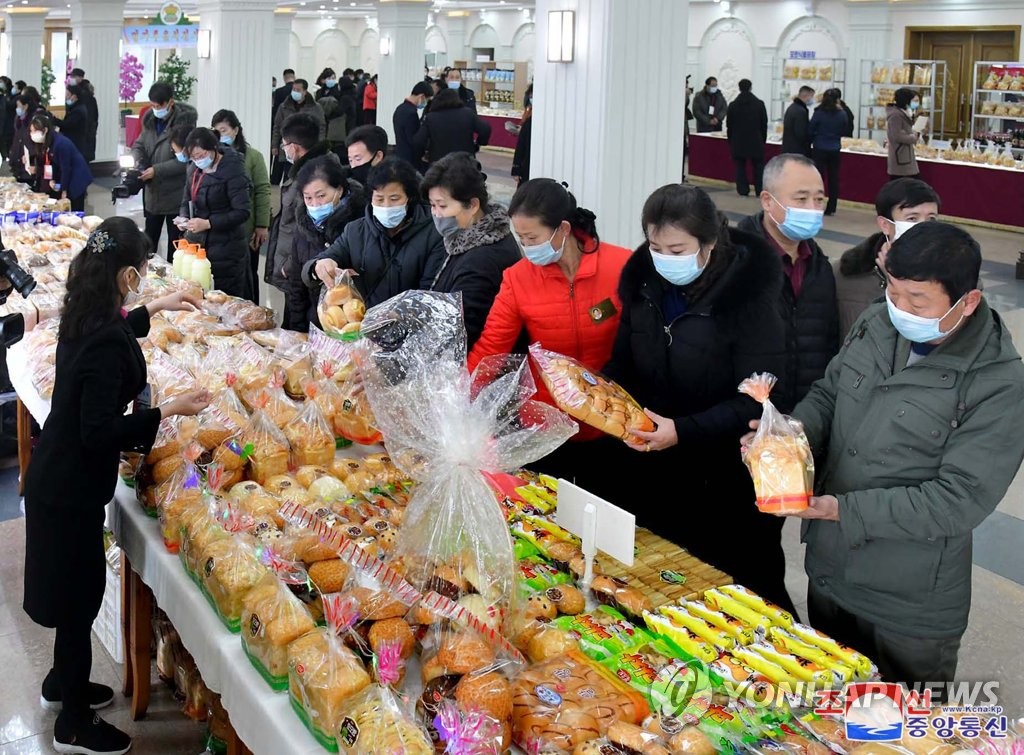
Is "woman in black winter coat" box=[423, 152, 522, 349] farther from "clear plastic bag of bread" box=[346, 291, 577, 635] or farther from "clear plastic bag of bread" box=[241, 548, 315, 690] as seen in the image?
"clear plastic bag of bread" box=[241, 548, 315, 690]

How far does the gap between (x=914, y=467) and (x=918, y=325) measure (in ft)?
1.05

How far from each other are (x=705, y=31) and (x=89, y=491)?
71.1ft

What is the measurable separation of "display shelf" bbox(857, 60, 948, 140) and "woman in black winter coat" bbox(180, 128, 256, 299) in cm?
1239

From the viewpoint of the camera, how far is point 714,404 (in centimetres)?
314

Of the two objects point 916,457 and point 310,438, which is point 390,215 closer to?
point 310,438

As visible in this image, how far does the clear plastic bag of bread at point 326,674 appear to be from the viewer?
2.11 meters

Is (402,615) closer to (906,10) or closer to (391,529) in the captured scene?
(391,529)

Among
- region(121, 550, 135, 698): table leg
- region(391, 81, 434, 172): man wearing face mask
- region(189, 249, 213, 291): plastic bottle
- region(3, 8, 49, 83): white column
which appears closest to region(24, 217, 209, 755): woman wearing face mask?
region(121, 550, 135, 698): table leg

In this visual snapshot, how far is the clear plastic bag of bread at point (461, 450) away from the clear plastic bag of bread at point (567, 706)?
0.25 metres

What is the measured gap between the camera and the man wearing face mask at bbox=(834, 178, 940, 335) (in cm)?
368

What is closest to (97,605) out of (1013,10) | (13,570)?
(13,570)

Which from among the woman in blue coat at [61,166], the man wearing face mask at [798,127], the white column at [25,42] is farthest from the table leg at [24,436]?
the white column at [25,42]

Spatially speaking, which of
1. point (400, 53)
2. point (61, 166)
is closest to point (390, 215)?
point (61, 166)

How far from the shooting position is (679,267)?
9.87 ft
